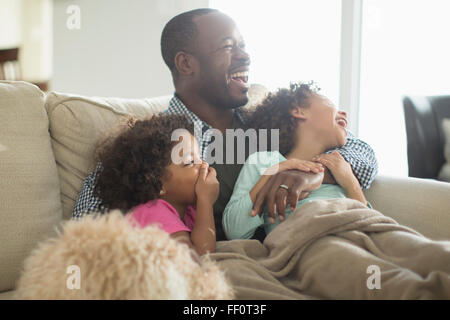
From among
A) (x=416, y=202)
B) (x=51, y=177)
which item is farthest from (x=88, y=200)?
(x=416, y=202)

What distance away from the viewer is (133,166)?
1060 millimetres

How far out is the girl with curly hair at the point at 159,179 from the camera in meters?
1.04

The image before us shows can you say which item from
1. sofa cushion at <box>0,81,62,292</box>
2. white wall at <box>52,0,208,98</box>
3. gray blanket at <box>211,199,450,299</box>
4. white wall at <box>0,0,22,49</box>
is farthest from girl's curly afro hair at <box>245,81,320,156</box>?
white wall at <box>0,0,22,49</box>

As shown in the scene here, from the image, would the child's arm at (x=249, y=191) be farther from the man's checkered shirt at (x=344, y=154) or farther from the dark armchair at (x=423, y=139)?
the dark armchair at (x=423, y=139)

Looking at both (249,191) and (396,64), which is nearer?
(249,191)

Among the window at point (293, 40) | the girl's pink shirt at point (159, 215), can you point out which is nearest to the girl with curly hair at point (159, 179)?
the girl's pink shirt at point (159, 215)

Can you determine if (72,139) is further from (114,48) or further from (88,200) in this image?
(114,48)

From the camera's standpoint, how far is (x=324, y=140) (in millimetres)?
1335

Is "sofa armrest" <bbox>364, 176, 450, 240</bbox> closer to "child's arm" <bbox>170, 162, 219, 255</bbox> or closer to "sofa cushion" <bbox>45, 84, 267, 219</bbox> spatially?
"child's arm" <bbox>170, 162, 219, 255</bbox>

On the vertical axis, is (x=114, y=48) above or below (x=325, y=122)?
above

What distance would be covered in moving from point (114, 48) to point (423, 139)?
220cm

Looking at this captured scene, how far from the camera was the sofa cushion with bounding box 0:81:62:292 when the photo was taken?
3.38ft

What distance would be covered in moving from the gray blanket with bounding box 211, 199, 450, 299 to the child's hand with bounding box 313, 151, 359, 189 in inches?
6.9
